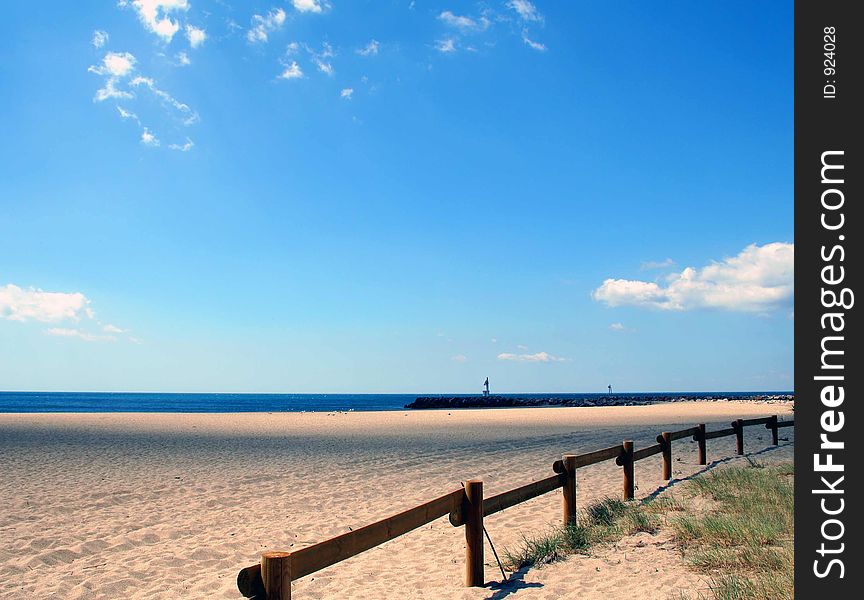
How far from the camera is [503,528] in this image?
894cm

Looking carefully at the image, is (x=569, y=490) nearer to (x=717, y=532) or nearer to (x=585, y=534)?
(x=585, y=534)

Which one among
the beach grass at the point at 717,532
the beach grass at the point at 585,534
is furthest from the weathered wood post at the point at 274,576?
the beach grass at the point at 585,534

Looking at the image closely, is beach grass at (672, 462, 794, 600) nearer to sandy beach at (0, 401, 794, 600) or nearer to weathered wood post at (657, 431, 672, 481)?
sandy beach at (0, 401, 794, 600)

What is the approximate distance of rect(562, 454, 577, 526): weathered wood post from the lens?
25.9 feet

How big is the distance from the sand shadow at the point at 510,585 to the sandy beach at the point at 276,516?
0.12 feet

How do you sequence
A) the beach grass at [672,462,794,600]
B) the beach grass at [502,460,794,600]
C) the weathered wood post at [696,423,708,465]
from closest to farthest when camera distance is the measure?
1. the beach grass at [672,462,794,600]
2. the beach grass at [502,460,794,600]
3. the weathered wood post at [696,423,708,465]

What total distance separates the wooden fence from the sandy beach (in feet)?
2.22

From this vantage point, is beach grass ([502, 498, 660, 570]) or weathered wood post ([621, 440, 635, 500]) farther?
weathered wood post ([621, 440, 635, 500])

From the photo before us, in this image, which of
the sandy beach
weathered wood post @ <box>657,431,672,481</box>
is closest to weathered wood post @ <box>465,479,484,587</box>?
the sandy beach

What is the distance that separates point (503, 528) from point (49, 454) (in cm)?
1623

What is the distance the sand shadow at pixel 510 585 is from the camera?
600 cm

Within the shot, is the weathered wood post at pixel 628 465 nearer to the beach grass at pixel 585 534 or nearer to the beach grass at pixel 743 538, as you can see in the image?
the beach grass at pixel 585 534
